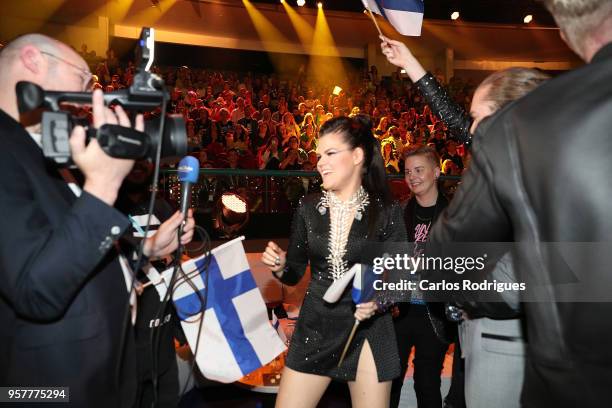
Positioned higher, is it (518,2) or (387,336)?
(518,2)

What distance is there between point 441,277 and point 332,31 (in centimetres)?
1624

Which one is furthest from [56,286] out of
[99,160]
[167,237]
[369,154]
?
[369,154]

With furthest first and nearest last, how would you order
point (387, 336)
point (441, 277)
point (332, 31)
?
point (332, 31)
point (387, 336)
point (441, 277)

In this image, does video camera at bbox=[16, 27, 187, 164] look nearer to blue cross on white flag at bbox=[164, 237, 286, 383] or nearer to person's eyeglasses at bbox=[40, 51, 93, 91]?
person's eyeglasses at bbox=[40, 51, 93, 91]

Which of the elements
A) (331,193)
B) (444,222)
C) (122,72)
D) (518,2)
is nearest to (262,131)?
(122,72)

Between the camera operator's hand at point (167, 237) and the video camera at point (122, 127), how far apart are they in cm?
48

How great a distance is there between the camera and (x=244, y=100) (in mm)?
11305

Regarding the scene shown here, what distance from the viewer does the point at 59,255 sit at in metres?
1.38

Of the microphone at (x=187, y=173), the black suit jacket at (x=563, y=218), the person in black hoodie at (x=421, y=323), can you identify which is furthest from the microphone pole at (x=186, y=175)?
the person in black hoodie at (x=421, y=323)

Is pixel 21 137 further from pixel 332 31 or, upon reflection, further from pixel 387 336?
pixel 332 31

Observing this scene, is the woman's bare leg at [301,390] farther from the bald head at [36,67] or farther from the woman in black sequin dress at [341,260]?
the bald head at [36,67]

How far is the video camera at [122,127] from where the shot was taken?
1.39 m

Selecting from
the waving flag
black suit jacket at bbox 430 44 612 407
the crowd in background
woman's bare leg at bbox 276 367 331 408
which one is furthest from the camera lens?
the crowd in background

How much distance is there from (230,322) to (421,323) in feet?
4.29
